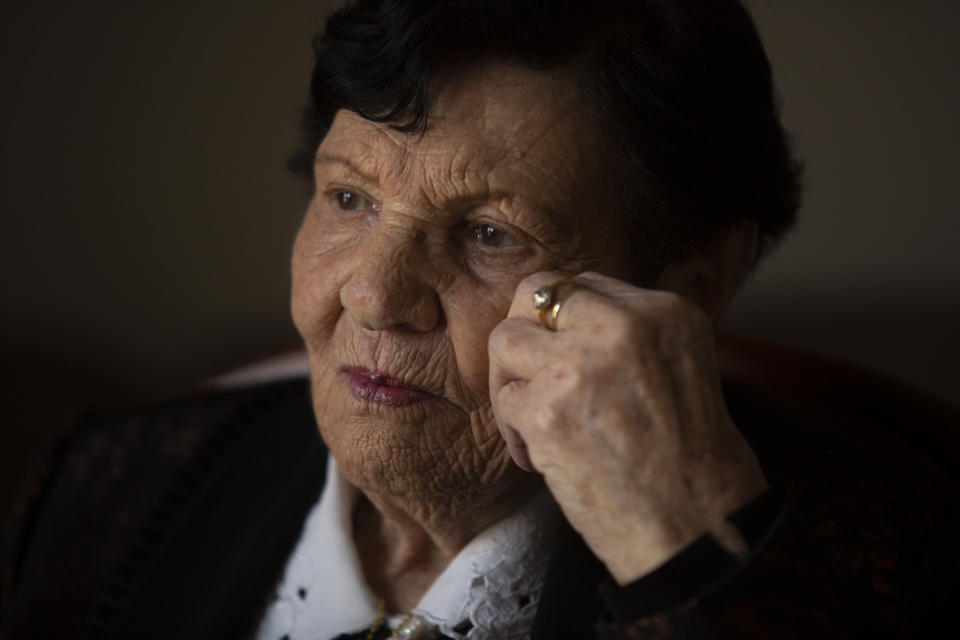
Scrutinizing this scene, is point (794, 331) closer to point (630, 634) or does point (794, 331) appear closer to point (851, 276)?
point (851, 276)

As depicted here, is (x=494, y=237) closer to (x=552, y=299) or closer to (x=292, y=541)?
(x=552, y=299)

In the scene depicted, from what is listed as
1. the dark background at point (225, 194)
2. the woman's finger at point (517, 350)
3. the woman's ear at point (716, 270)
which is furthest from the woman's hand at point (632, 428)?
the dark background at point (225, 194)

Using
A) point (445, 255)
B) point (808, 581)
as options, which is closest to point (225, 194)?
point (445, 255)

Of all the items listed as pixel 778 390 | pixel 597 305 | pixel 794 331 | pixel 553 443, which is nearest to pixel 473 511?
pixel 553 443

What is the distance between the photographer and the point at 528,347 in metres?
1.03

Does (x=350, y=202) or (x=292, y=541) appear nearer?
(x=350, y=202)

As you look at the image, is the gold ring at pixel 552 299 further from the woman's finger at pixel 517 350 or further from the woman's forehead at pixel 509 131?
the woman's forehead at pixel 509 131

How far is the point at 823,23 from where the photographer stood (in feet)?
8.86

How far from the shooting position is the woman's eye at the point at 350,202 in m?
1.26

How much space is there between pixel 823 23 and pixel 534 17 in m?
1.99

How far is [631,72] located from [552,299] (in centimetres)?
33

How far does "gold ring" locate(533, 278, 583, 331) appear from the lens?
1047mm

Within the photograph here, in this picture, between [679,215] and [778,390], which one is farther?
[778,390]

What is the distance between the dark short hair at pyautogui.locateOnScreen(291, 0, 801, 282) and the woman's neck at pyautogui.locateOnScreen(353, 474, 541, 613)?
1.38ft
